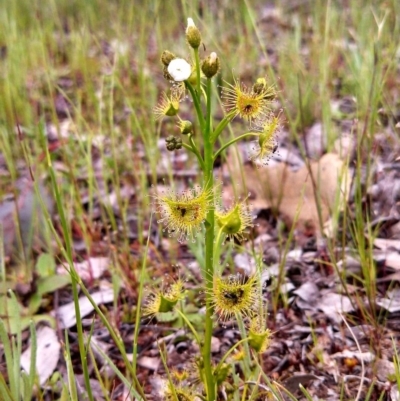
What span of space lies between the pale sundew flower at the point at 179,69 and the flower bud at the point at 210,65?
0.03 metres

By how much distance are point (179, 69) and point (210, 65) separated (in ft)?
0.20

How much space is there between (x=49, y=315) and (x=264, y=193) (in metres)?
1.04

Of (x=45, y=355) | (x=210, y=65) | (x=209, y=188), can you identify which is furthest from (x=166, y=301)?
(x=45, y=355)

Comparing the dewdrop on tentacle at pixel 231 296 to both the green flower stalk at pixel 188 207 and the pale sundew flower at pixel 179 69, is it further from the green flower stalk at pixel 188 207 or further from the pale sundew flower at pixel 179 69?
the pale sundew flower at pixel 179 69

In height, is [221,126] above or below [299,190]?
above

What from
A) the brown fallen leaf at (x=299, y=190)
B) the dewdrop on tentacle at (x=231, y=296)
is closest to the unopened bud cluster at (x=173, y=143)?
the dewdrop on tentacle at (x=231, y=296)

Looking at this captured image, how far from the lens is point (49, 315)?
1.82 metres

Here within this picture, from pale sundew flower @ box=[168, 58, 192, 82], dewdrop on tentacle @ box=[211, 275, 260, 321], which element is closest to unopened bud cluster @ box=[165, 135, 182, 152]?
pale sundew flower @ box=[168, 58, 192, 82]

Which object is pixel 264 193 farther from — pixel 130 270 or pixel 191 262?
pixel 130 270

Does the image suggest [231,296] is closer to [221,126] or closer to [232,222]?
[232,222]

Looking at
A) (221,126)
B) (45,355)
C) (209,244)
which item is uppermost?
(221,126)

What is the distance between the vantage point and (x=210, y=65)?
100 centimetres

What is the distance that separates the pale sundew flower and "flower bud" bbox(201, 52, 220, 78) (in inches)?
1.4

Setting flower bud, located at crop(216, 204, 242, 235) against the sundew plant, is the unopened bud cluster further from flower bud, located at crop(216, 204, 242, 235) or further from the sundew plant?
flower bud, located at crop(216, 204, 242, 235)
